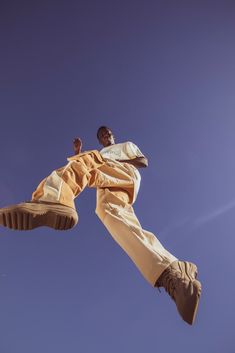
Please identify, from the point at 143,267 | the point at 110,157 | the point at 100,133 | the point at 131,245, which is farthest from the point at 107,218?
the point at 100,133

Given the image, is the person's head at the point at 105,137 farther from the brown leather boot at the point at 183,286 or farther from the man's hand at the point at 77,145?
the brown leather boot at the point at 183,286

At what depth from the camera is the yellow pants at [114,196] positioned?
3.23m

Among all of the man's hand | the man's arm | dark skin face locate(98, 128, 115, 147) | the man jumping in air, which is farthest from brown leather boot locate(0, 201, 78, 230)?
dark skin face locate(98, 128, 115, 147)

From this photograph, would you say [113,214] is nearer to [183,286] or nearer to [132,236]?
[132,236]

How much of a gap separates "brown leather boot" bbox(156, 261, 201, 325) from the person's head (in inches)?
102

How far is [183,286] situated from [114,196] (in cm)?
152

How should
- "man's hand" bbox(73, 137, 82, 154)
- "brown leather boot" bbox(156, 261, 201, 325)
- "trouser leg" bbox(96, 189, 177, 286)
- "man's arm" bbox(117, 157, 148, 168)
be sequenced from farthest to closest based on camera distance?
"man's arm" bbox(117, 157, 148, 168), "man's hand" bbox(73, 137, 82, 154), "trouser leg" bbox(96, 189, 177, 286), "brown leather boot" bbox(156, 261, 201, 325)

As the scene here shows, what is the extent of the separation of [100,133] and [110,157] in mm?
939

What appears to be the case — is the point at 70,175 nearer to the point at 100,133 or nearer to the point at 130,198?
the point at 130,198

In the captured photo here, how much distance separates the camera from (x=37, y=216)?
9.84 ft

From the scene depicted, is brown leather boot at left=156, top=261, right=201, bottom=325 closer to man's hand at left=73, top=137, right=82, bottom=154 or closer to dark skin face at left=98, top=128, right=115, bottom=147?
man's hand at left=73, top=137, right=82, bottom=154

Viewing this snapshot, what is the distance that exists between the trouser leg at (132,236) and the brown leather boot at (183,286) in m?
0.07

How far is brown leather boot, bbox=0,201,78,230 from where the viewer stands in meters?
2.95

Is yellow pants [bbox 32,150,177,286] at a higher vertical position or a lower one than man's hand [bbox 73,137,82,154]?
lower
